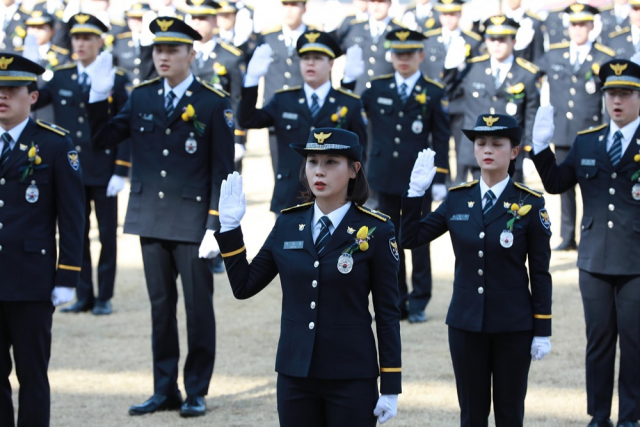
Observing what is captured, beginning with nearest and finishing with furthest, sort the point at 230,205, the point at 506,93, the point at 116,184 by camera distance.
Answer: the point at 230,205, the point at 116,184, the point at 506,93

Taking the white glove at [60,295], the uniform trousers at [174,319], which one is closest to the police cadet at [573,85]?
the uniform trousers at [174,319]

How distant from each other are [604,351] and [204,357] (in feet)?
7.75

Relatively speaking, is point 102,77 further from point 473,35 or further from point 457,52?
point 473,35

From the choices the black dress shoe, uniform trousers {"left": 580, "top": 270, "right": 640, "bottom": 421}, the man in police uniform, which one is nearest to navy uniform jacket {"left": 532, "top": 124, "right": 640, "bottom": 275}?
uniform trousers {"left": 580, "top": 270, "right": 640, "bottom": 421}

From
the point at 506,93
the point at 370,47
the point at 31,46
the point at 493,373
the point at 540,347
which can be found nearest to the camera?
the point at 540,347

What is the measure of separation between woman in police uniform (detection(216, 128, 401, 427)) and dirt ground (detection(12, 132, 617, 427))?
2305mm

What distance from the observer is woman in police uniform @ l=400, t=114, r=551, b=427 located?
5.48 metres

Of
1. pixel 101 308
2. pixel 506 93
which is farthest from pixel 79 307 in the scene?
pixel 506 93

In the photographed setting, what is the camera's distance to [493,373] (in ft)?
18.2

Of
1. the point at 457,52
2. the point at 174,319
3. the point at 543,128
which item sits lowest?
the point at 174,319

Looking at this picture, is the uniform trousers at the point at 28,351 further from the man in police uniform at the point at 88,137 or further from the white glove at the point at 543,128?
the man in police uniform at the point at 88,137

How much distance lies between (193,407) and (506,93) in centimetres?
465

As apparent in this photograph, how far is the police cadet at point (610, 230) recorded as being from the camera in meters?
6.43

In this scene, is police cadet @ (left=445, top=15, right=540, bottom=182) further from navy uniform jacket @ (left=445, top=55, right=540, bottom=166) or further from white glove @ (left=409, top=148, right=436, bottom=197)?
white glove @ (left=409, top=148, right=436, bottom=197)
